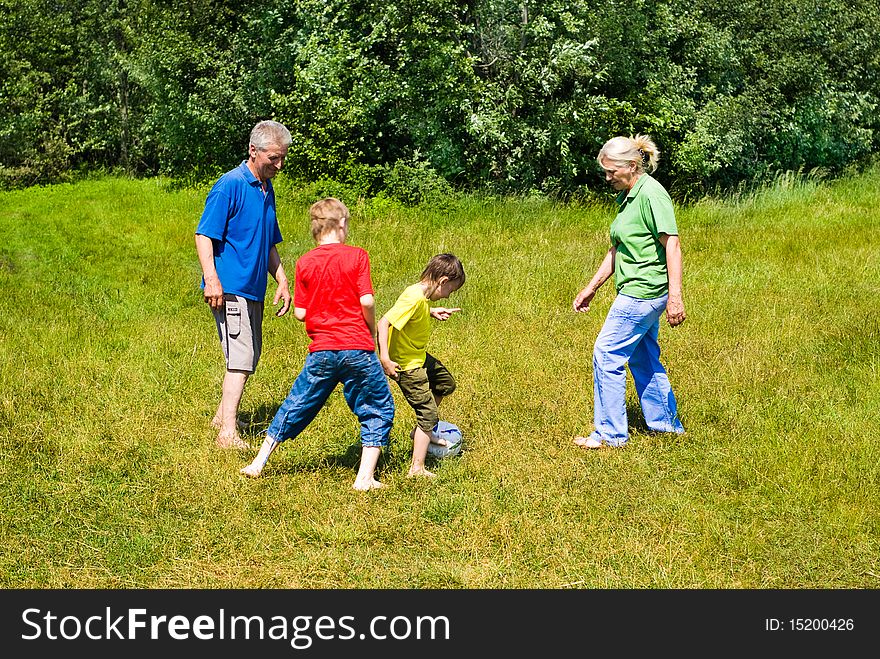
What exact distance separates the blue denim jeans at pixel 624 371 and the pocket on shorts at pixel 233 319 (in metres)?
2.27

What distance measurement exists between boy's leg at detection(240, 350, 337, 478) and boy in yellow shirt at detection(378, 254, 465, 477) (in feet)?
1.05

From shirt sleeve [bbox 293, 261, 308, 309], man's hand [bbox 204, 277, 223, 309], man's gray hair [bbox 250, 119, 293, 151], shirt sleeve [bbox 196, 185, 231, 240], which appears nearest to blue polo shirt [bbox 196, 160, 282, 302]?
shirt sleeve [bbox 196, 185, 231, 240]

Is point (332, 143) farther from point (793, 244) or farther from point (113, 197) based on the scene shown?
point (793, 244)

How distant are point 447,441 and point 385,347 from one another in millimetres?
1005

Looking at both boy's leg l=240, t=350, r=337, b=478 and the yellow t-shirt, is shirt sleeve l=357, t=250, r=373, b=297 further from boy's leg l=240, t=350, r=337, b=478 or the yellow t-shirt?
boy's leg l=240, t=350, r=337, b=478

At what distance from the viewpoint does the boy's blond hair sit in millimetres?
5297

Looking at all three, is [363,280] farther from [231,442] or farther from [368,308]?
[231,442]

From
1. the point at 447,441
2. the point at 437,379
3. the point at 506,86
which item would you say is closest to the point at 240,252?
the point at 437,379

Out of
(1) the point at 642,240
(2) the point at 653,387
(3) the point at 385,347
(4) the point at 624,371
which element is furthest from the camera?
(2) the point at 653,387

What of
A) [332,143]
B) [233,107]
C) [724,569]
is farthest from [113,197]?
[724,569]

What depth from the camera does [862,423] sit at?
655 centimetres

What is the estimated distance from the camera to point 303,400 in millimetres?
5465

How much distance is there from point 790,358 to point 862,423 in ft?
5.52

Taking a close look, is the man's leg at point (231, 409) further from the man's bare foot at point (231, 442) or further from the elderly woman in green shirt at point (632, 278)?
the elderly woman in green shirt at point (632, 278)
